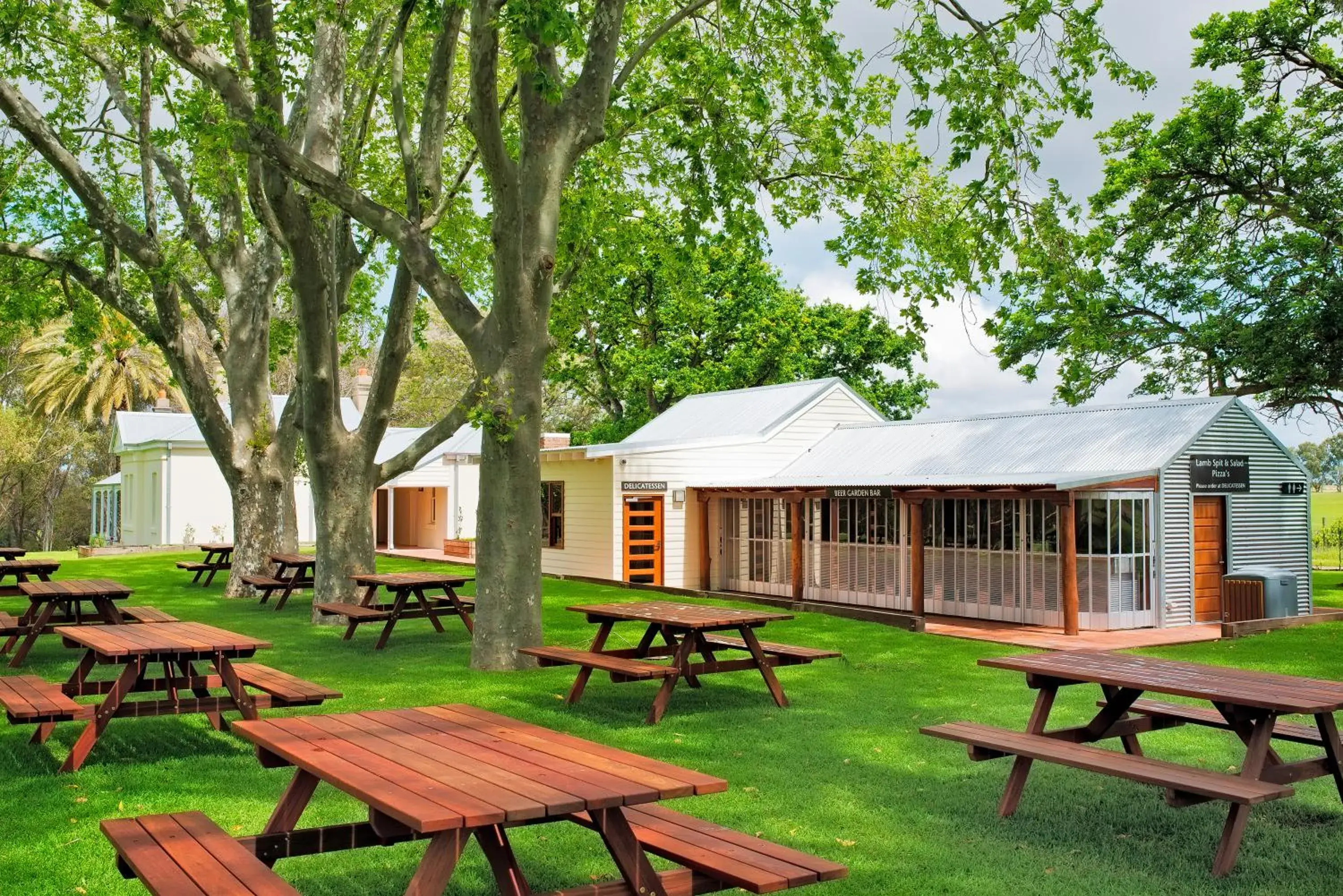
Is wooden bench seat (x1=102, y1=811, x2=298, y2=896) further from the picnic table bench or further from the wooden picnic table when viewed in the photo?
the wooden picnic table

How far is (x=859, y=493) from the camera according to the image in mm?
19344

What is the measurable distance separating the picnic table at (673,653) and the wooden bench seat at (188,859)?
465 cm

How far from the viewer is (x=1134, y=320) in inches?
987

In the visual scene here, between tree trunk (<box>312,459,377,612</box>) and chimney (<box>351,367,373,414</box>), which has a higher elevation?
chimney (<box>351,367,373,414</box>)

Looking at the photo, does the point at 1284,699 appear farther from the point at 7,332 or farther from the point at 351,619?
the point at 7,332

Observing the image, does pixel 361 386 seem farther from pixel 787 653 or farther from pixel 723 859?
pixel 723 859

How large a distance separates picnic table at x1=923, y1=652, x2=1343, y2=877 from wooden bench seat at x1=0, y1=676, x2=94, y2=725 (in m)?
5.04

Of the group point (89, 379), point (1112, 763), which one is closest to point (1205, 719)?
point (1112, 763)

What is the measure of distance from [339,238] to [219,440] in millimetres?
4123

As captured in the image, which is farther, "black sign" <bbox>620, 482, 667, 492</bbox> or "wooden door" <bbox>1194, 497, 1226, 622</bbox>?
"black sign" <bbox>620, 482, 667, 492</bbox>

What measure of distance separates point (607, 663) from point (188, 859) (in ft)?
17.3

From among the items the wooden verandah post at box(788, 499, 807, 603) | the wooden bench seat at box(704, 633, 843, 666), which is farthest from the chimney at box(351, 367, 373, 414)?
the wooden bench seat at box(704, 633, 843, 666)

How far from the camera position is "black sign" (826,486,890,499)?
1884cm

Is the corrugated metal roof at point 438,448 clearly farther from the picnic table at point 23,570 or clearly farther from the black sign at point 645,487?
the picnic table at point 23,570
